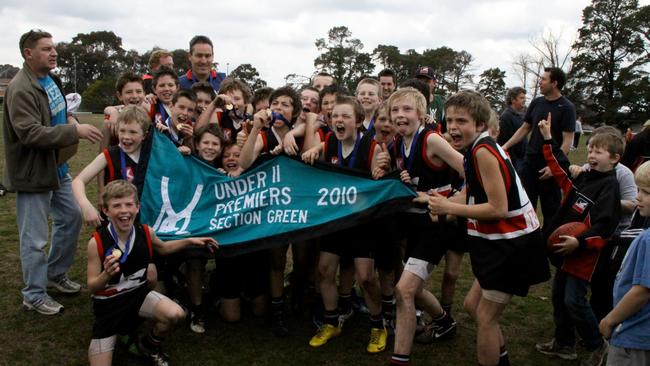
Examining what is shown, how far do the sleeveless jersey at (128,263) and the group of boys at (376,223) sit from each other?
11 millimetres

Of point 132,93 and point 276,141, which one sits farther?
point 132,93

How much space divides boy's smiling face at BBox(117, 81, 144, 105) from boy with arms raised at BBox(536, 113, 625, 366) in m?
5.07

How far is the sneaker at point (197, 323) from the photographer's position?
5.13 metres

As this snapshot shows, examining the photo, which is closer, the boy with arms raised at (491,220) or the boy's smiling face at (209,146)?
the boy with arms raised at (491,220)

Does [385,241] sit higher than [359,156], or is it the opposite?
[359,156]

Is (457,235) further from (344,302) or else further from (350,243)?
(344,302)

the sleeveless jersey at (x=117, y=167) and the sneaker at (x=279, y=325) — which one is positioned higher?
the sleeveless jersey at (x=117, y=167)

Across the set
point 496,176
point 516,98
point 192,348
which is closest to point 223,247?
point 192,348

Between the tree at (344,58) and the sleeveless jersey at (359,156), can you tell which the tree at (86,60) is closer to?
the tree at (344,58)

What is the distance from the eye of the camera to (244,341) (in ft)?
16.3

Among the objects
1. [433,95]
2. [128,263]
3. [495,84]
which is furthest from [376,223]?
[495,84]

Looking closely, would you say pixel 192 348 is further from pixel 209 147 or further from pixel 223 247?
pixel 209 147

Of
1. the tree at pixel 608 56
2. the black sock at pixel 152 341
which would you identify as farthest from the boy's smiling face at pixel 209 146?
the tree at pixel 608 56

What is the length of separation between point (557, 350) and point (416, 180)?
2.24 metres
